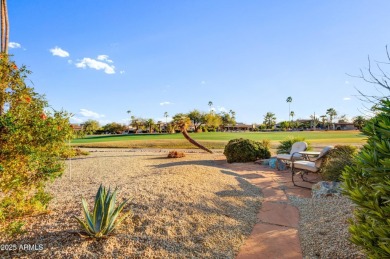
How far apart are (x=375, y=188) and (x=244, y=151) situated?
1029 centimetres

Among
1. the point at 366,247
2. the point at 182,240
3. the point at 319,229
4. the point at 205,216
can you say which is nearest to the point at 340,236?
the point at 319,229

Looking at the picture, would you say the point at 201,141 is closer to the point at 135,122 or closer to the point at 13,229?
the point at 13,229

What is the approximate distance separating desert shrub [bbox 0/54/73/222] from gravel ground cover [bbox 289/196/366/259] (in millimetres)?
3791

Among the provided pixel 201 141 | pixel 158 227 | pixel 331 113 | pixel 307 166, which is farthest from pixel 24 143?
pixel 331 113

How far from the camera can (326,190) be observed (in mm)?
5996

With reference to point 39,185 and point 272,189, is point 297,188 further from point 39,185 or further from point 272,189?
point 39,185

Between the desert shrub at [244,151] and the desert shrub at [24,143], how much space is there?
9.33 metres

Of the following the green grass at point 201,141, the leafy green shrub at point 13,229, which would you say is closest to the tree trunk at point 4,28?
the leafy green shrub at point 13,229

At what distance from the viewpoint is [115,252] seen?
10.1 ft

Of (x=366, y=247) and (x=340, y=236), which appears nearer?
(x=366, y=247)

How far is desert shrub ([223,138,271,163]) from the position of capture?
12.2m

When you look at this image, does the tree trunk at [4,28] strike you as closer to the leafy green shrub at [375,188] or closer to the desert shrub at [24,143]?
the desert shrub at [24,143]

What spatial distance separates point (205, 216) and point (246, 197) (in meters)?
1.72

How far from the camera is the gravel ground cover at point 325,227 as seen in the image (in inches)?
133
